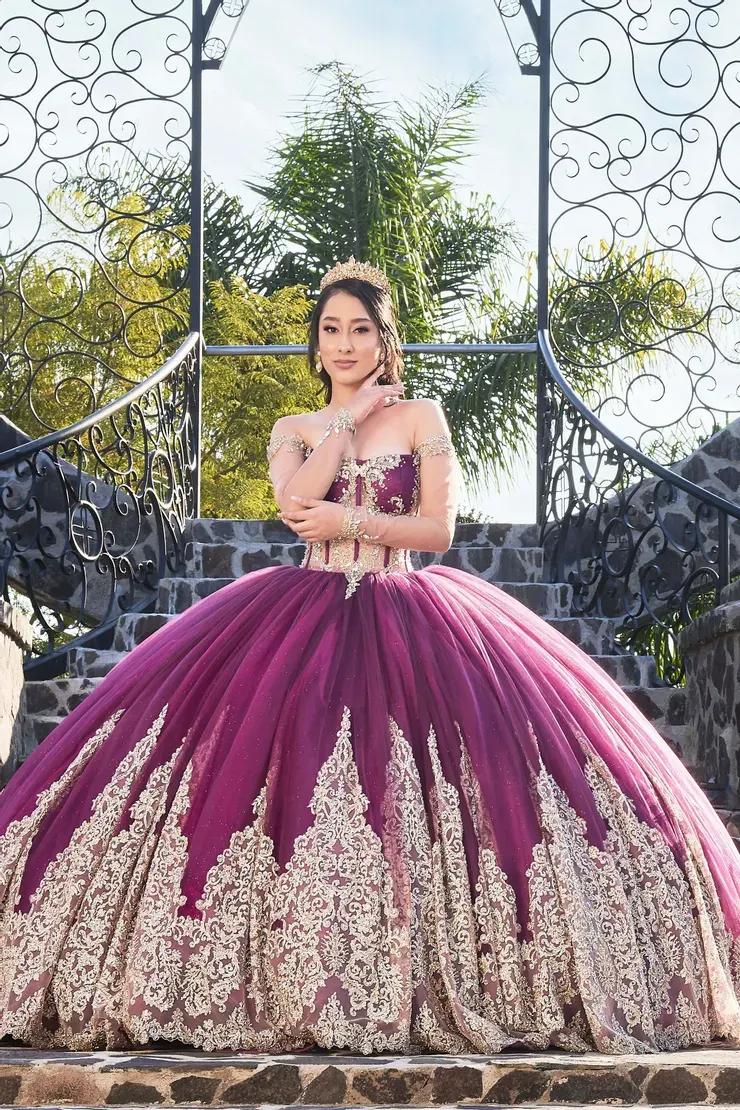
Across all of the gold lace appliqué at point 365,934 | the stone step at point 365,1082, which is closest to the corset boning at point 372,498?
the gold lace appliqué at point 365,934

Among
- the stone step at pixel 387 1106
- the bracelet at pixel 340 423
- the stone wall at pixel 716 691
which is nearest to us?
the stone step at pixel 387 1106

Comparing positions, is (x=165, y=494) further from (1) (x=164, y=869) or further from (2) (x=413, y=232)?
(2) (x=413, y=232)

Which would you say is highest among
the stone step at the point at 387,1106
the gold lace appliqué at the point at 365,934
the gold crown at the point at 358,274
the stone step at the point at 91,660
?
the gold crown at the point at 358,274

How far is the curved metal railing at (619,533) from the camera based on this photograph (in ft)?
21.8

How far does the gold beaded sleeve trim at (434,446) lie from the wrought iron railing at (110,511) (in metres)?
2.63

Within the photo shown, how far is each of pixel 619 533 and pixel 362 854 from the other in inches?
196

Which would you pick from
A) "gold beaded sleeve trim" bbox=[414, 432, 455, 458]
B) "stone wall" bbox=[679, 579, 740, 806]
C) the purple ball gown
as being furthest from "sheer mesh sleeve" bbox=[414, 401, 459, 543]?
"stone wall" bbox=[679, 579, 740, 806]

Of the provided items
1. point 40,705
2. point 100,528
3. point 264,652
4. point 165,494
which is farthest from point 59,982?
point 165,494

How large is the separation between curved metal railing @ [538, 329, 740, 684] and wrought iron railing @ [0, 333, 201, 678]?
71.8 inches

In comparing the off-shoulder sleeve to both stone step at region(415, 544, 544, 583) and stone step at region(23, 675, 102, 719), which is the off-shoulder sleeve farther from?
stone step at region(415, 544, 544, 583)

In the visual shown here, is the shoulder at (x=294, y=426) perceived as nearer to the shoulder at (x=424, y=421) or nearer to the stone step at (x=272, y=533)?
the shoulder at (x=424, y=421)

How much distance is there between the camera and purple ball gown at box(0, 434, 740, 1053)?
3.00 meters

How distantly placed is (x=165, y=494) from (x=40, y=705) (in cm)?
208

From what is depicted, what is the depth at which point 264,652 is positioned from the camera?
3.44m
